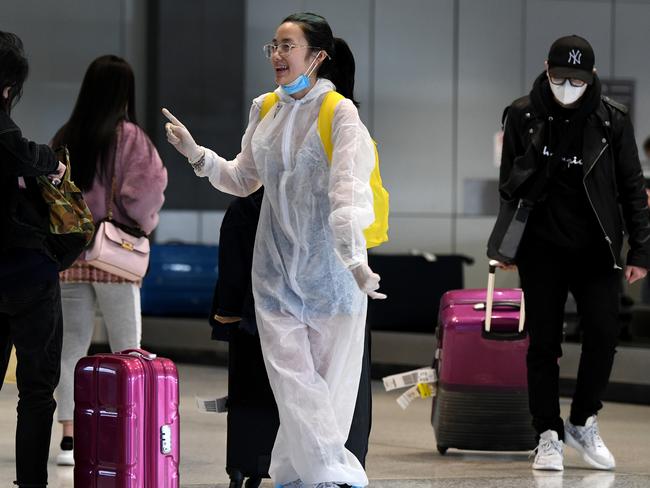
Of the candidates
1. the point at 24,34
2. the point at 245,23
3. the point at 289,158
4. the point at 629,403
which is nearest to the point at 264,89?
the point at 245,23

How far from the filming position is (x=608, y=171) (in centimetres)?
513

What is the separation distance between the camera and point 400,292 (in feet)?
32.2

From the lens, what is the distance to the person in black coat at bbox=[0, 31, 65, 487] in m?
3.82

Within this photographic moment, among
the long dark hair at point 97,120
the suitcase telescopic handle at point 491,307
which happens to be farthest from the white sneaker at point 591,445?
the long dark hair at point 97,120

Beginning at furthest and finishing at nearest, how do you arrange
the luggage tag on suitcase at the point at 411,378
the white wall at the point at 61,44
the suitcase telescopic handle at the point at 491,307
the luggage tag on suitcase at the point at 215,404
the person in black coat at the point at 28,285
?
the white wall at the point at 61,44
the luggage tag on suitcase at the point at 411,378
the suitcase telescopic handle at the point at 491,307
the luggage tag on suitcase at the point at 215,404
the person in black coat at the point at 28,285

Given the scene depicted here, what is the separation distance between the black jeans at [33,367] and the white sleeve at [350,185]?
0.85 meters

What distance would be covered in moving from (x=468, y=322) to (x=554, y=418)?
22.0 inches

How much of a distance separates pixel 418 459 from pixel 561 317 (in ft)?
A: 2.86

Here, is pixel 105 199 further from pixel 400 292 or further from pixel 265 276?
pixel 400 292

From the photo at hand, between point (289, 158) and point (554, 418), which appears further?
point (554, 418)

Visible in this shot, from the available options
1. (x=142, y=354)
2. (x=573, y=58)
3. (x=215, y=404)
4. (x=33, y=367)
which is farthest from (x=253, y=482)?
(x=573, y=58)

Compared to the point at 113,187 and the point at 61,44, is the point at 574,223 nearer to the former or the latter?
the point at 113,187

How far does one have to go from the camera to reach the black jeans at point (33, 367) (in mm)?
3863

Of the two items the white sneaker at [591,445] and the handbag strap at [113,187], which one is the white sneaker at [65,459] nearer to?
the handbag strap at [113,187]
